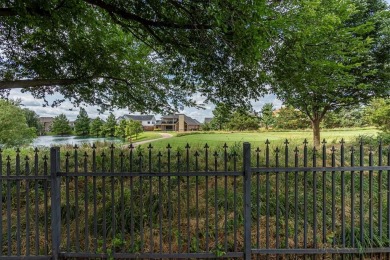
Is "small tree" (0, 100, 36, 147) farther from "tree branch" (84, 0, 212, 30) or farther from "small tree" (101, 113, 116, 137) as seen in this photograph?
"tree branch" (84, 0, 212, 30)

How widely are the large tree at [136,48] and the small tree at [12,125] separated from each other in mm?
11608

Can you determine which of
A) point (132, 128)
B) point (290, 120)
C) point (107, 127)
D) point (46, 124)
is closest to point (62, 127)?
point (46, 124)

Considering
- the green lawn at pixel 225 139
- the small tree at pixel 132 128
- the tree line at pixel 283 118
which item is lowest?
the green lawn at pixel 225 139

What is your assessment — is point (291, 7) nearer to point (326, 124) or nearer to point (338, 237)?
point (338, 237)

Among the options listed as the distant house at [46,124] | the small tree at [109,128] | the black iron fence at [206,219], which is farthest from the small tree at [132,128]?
the distant house at [46,124]

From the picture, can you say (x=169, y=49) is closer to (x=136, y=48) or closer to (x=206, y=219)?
(x=136, y=48)

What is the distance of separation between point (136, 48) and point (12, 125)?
1358cm

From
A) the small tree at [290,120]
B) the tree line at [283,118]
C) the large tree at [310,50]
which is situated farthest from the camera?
the small tree at [290,120]

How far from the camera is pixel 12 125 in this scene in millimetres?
14773

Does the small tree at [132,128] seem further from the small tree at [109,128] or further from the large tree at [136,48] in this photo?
the large tree at [136,48]

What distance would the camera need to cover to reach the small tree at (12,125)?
46.6 feet

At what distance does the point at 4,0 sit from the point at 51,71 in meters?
1.92

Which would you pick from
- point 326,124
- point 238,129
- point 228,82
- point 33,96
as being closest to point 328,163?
point 228,82

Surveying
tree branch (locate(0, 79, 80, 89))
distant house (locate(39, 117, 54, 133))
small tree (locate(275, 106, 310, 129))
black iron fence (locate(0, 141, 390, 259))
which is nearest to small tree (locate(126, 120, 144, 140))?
tree branch (locate(0, 79, 80, 89))
